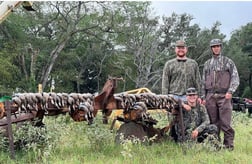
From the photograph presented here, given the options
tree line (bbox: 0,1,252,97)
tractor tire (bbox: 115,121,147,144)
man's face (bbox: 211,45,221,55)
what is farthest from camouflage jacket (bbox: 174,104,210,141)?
tree line (bbox: 0,1,252,97)

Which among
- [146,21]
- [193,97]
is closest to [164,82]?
[193,97]

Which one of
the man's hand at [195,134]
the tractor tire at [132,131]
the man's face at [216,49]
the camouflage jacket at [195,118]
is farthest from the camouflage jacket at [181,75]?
the tractor tire at [132,131]

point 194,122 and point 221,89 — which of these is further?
point 221,89

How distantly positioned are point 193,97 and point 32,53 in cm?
3200

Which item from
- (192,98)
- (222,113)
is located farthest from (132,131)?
(222,113)

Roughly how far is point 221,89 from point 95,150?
2.22 metres

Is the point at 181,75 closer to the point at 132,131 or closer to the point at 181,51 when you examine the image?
the point at 181,51

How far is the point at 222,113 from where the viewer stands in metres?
7.11

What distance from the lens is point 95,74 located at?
4722 cm

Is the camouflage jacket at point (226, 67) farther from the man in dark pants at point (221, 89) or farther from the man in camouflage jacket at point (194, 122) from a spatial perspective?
the man in camouflage jacket at point (194, 122)

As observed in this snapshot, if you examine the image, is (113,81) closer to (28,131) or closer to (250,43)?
(28,131)

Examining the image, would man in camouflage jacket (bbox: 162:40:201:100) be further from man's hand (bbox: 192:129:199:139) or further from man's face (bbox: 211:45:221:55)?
man's hand (bbox: 192:129:199:139)

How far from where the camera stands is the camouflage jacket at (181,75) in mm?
7293

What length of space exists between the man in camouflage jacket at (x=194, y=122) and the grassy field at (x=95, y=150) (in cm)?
24
